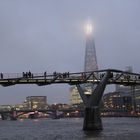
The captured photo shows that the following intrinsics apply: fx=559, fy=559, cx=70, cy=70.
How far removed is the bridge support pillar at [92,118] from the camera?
132500mm

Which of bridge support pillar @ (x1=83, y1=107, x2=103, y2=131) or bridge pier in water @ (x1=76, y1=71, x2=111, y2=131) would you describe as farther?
bridge support pillar @ (x1=83, y1=107, x2=103, y2=131)

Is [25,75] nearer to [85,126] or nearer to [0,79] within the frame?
[0,79]

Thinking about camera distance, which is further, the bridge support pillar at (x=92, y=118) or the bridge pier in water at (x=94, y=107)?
the bridge support pillar at (x=92, y=118)

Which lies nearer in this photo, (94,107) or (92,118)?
(94,107)

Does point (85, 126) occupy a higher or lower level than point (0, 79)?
lower

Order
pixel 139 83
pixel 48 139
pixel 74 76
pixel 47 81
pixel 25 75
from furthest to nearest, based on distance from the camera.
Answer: pixel 139 83
pixel 74 76
pixel 47 81
pixel 25 75
pixel 48 139

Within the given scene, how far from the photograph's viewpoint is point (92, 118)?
13338 cm

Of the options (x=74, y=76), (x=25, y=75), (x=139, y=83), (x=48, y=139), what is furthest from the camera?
(x=139, y=83)

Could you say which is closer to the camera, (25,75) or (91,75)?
(25,75)

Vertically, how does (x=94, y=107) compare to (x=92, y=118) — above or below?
above

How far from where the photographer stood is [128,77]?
14788 centimetres

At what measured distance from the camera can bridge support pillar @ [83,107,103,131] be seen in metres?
132

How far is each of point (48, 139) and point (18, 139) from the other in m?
8.57

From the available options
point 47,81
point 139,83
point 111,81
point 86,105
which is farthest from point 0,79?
point 139,83
